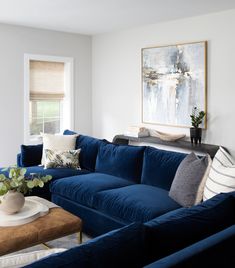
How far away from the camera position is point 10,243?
2494 mm

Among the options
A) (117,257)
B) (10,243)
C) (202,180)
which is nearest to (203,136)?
(202,180)

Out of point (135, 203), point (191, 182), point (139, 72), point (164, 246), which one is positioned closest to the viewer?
point (164, 246)

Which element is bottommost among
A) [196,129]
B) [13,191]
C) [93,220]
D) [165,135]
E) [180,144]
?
[93,220]

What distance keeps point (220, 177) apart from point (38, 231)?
4.74 ft

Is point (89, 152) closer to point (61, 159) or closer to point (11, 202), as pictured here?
point (61, 159)

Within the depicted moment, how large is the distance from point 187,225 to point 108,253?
52 centimetres

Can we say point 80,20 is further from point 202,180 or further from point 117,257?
point 117,257

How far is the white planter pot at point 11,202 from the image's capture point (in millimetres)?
2836

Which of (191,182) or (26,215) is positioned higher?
(191,182)

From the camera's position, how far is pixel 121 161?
4.06 metres

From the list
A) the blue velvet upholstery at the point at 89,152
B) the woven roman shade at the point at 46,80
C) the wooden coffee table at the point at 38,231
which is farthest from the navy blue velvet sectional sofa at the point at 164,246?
the woven roman shade at the point at 46,80

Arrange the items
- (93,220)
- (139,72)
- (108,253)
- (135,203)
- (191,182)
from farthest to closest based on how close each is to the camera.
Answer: (139,72) < (93,220) < (135,203) < (191,182) < (108,253)

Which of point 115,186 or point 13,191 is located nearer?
point 13,191

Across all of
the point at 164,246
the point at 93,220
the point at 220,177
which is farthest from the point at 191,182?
the point at 164,246
